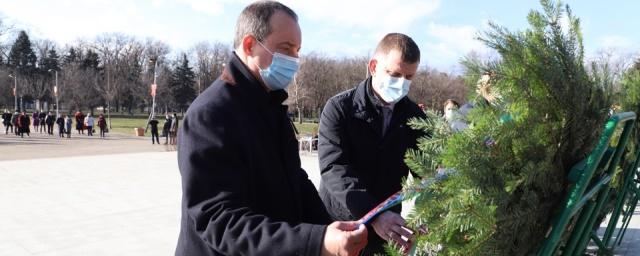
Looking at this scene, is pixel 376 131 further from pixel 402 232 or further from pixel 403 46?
pixel 402 232

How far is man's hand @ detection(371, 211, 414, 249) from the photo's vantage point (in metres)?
1.89

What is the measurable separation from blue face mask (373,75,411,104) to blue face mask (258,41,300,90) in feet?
2.89

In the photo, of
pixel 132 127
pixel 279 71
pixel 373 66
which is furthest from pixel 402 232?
pixel 132 127

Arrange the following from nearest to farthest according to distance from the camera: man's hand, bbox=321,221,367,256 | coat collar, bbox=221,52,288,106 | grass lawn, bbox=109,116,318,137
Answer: man's hand, bbox=321,221,367,256 → coat collar, bbox=221,52,288,106 → grass lawn, bbox=109,116,318,137

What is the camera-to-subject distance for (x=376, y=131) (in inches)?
110

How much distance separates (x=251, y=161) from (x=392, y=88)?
1.32 metres

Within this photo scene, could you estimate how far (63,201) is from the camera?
8.24 metres

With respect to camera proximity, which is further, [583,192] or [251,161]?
[251,161]

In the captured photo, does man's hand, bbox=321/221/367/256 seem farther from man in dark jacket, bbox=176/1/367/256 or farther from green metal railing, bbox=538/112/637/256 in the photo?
green metal railing, bbox=538/112/637/256

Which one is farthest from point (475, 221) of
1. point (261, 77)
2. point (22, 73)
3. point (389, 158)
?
point (22, 73)

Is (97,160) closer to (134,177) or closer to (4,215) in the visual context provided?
(134,177)

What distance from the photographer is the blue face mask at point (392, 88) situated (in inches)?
109

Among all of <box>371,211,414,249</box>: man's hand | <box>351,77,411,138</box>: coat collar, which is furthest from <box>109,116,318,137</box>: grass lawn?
<box>371,211,414,249</box>: man's hand

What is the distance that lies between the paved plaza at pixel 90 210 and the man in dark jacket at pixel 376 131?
364cm
